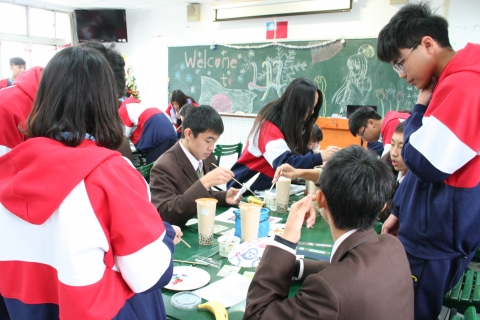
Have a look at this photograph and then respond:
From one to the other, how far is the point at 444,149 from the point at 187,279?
3.26ft

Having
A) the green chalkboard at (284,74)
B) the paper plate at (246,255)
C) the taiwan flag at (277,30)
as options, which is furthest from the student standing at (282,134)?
the taiwan flag at (277,30)

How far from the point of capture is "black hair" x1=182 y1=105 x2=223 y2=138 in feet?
6.91

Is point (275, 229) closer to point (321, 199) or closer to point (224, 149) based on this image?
point (321, 199)

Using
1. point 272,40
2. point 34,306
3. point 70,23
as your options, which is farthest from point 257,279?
point 70,23

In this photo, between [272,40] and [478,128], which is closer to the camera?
[478,128]

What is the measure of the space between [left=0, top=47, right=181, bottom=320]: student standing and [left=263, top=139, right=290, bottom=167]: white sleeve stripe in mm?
1643

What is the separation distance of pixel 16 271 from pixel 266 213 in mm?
1048

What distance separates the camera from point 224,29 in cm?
649

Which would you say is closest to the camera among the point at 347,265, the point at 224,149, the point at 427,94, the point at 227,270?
the point at 347,265

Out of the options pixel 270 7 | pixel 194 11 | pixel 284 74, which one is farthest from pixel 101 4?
pixel 284 74

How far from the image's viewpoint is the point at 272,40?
5.97 metres

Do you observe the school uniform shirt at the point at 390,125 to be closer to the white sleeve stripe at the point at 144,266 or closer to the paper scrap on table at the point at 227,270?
the paper scrap on table at the point at 227,270

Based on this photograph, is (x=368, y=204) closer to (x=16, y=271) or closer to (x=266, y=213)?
(x=266, y=213)

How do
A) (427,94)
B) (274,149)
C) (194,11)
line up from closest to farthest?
1. (427,94)
2. (274,149)
3. (194,11)
